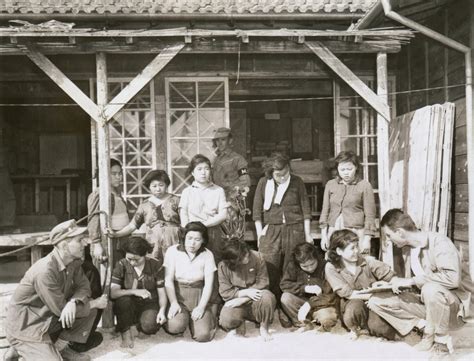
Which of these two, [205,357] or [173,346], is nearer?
[205,357]

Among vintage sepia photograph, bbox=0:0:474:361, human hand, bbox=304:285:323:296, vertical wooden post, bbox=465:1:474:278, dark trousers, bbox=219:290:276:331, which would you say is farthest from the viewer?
vertical wooden post, bbox=465:1:474:278

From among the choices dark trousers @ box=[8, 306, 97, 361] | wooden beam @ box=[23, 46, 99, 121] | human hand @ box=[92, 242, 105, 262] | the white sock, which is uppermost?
wooden beam @ box=[23, 46, 99, 121]

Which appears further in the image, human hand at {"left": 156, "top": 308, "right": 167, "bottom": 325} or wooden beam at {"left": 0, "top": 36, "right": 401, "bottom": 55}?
wooden beam at {"left": 0, "top": 36, "right": 401, "bottom": 55}

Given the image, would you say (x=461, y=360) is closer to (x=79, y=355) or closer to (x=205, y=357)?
(x=205, y=357)

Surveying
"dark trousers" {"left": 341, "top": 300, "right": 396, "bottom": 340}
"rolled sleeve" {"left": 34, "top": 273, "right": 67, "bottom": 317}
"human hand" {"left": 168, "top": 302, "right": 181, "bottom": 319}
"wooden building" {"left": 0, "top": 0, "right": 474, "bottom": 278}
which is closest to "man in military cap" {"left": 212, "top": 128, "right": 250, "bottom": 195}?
"wooden building" {"left": 0, "top": 0, "right": 474, "bottom": 278}

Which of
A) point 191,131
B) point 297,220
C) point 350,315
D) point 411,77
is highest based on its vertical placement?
point 411,77

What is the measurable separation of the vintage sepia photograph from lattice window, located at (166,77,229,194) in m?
0.02

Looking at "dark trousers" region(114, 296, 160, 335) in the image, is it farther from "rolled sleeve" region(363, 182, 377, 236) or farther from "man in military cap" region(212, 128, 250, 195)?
"rolled sleeve" region(363, 182, 377, 236)

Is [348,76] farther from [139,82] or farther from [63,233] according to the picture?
[63,233]

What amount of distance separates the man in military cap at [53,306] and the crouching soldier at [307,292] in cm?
215

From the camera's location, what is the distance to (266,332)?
5234 millimetres

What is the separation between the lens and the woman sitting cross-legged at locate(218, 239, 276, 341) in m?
5.25

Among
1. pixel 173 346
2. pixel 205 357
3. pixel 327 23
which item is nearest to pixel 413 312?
pixel 205 357

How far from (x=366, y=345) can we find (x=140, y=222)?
2.93 meters
